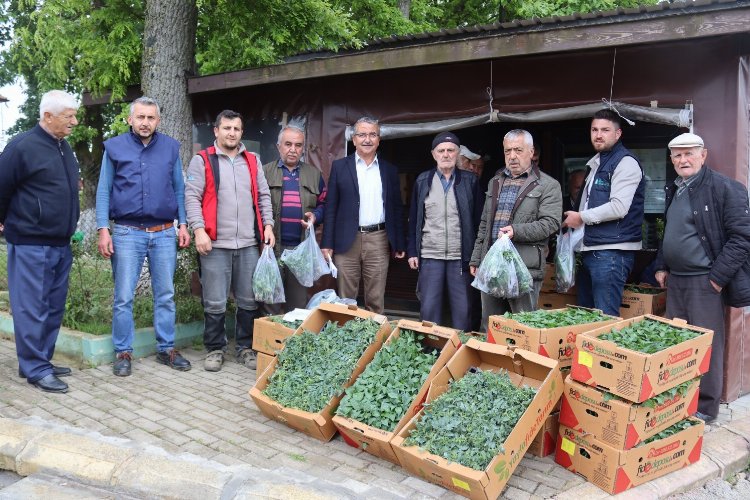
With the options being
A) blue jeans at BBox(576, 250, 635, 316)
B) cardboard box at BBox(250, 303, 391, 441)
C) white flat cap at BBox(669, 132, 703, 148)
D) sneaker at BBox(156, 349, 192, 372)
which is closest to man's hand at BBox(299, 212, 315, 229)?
cardboard box at BBox(250, 303, 391, 441)

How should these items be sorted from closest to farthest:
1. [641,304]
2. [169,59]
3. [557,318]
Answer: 1. [557,318]
2. [641,304]
3. [169,59]

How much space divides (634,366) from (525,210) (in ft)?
5.81

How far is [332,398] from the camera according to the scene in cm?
365

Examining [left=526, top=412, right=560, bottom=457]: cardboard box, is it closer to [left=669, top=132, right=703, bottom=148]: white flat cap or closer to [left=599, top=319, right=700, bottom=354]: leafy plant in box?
[left=599, top=319, right=700, bottom=354]: leafy plant in box

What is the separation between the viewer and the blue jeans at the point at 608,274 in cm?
450

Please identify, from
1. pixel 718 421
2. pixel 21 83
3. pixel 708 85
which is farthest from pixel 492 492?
pixel 21 83

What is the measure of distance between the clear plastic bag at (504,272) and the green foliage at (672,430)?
1.34 meters

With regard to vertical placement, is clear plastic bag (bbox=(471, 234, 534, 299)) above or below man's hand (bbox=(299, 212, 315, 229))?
below

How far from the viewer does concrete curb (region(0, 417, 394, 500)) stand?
302cm

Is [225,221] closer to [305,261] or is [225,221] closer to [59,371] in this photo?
[305,261]

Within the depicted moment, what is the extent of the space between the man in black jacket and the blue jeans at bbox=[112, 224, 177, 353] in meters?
0.41

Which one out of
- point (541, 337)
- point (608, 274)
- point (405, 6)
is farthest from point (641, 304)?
point (405, 6)

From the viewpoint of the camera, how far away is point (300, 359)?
403 centimetres

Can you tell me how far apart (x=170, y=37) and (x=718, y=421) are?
657cm
